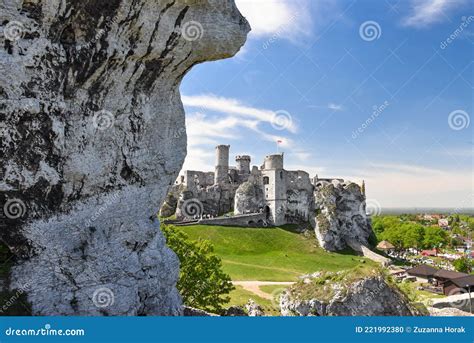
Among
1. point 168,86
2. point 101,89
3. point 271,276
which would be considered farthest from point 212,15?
point 271,276

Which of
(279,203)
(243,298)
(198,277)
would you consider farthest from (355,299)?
(279,203)

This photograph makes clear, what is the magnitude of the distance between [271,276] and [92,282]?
34.4 metres

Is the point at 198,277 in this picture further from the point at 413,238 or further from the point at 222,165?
the point at 413,238

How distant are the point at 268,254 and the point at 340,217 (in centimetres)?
2062

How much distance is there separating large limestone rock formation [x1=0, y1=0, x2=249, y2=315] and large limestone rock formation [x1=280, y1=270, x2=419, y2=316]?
20.8 ft

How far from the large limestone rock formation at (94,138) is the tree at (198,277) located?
8371 millimetres

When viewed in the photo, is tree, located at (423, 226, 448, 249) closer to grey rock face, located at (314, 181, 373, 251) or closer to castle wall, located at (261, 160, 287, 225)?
grey rock face, located at (314, 181, 373, 251)

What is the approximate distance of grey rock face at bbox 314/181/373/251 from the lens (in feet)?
226

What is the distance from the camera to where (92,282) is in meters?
15.1

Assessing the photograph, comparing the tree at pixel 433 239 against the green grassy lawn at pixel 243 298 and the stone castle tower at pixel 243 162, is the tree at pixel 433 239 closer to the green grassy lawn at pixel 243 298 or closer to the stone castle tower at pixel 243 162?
the stone castle tower at pixel 243 162

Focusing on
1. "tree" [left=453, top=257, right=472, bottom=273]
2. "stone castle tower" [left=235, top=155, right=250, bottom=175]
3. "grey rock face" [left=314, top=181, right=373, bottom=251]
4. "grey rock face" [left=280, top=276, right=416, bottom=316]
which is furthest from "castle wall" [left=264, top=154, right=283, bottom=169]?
"grey rock face" [left=280, top=276, right=416, bottom=316]

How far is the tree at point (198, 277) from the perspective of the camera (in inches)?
1045

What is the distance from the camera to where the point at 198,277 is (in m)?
27.3

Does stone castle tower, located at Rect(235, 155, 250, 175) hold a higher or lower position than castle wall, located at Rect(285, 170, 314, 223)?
higher
